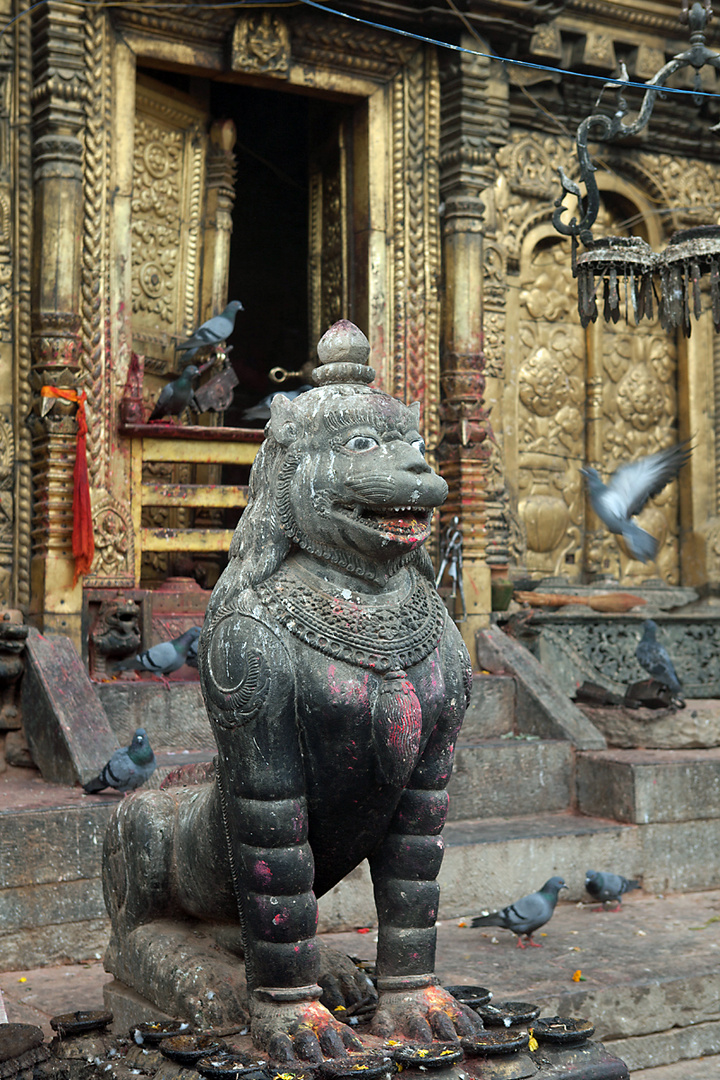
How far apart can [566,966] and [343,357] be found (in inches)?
111

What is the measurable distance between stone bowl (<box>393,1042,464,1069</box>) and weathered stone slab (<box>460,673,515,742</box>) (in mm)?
4337

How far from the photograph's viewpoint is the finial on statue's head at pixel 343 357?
132 inches

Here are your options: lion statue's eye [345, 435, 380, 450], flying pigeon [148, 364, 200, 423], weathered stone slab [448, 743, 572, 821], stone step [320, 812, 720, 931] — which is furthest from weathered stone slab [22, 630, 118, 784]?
lion statue's eye [345, 435, 380, 450]

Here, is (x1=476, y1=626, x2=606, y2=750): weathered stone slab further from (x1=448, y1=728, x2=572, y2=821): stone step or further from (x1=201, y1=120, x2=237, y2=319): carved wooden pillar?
(x1=201, y1=120, x2=237, y2=319): carved wooden pillar

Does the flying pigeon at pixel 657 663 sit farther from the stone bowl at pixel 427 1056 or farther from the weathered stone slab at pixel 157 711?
the stone bowl at pixel 427 1056

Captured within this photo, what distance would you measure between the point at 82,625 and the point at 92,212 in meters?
2.51

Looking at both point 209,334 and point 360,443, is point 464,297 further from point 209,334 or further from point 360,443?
point 360,443

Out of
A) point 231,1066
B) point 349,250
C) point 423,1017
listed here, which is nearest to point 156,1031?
point 231,1066

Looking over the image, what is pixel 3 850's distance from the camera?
4.92 metres

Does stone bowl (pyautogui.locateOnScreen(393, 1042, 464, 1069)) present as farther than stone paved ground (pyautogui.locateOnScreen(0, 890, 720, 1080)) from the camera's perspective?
No

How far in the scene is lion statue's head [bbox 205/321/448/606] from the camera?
3.06 metres

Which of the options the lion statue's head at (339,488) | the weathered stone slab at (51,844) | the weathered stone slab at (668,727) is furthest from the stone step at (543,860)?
the lion statue's head at (339,488)

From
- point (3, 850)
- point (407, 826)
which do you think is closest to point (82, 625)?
point (3, 850)

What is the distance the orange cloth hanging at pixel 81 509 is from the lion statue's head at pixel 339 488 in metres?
3.72
